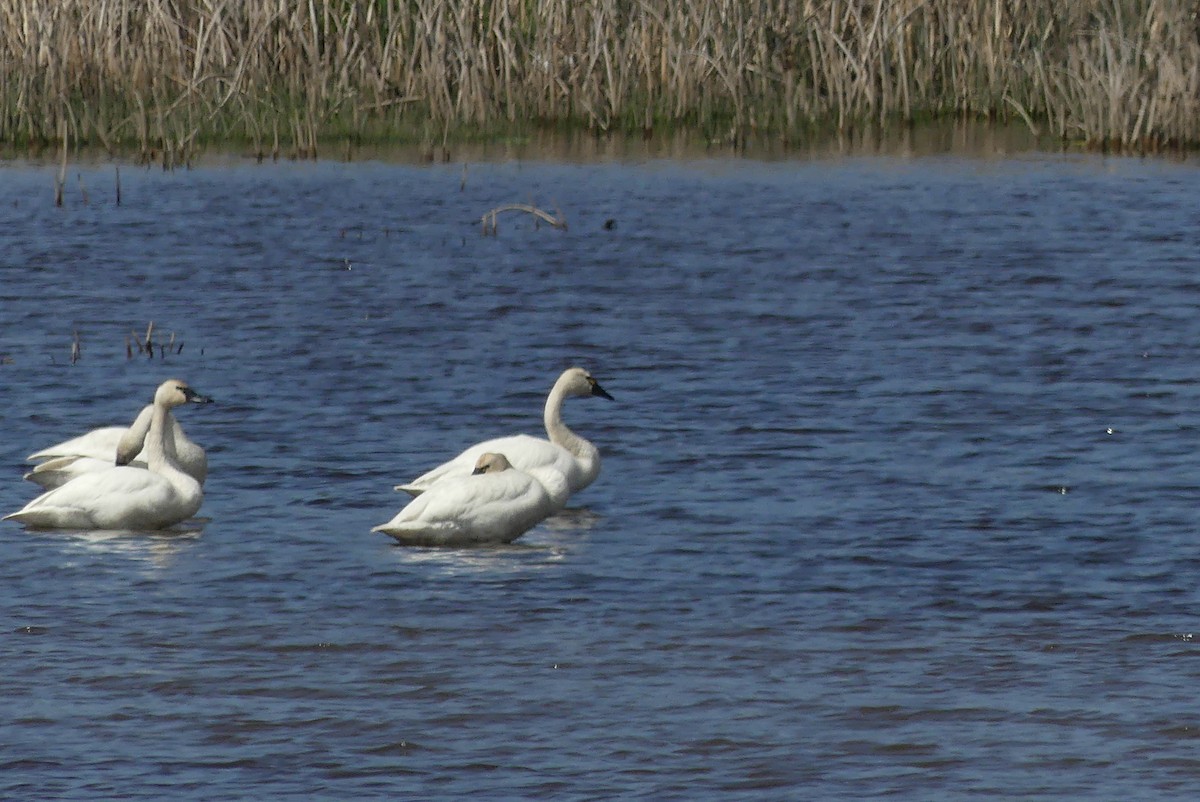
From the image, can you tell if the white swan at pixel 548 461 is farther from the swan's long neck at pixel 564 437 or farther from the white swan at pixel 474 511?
the white swan at pixel 474 511

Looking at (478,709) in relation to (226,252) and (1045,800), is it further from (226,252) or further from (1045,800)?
(226,252)

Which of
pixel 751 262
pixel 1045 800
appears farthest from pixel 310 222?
pixel 1045 800

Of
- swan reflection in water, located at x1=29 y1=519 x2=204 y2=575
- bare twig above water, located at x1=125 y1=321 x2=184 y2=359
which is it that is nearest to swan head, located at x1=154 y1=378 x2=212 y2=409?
swan reflection in water, located at x1=29 y1=519 x2=204 y2=575

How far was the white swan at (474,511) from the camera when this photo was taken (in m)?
10.5

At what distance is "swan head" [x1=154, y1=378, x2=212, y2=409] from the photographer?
1184 cm

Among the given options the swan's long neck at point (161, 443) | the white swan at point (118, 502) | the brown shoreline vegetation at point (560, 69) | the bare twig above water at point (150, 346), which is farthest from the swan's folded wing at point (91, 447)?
the brown shoreline vegetation at point (560, 69)

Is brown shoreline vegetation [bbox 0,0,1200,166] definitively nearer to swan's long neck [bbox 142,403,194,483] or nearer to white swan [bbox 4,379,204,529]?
swan's long neck [bbox 142,403,194,483]

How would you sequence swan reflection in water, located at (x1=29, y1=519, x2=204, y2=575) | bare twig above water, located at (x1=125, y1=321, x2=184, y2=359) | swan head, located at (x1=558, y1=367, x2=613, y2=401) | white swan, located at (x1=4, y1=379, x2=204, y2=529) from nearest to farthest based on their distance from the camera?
swan reflection in water, located at (x1=29, y1=519, x2=204, y2=575), white swan, located at (x1=4, y1=379, x2=204, y2=529), swan head, located at (x1=558, y1=367, x2=613, y2=401), bare twig above water, located at (x1=125, y1=321, x2=184, y2=359)

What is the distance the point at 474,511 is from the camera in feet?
34.9

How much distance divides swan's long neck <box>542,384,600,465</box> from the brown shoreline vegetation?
12424mm

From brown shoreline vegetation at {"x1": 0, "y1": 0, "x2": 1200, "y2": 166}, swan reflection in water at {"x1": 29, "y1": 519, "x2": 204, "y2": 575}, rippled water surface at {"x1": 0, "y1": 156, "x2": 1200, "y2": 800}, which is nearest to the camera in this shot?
rippled water surface at {"x1": 0, "y1": 156, "x2": 1200, "y2": 800}

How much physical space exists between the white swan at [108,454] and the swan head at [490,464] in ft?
4.71

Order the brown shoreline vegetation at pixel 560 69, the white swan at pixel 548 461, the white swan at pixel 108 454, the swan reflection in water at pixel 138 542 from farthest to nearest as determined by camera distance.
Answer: the brown shoreline vegetation at pixel 560 69
the white swan at pixel 108 454
the white swan at pixel 548 461
the swan reflection in water at pixel 138 542

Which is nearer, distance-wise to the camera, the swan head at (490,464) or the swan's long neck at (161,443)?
the swan head at (490,464)
